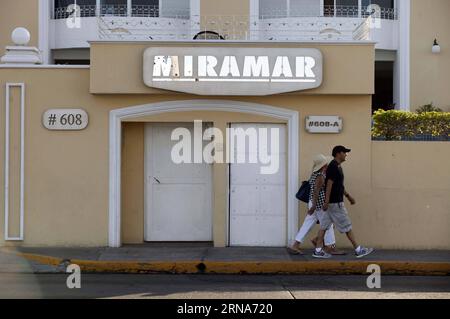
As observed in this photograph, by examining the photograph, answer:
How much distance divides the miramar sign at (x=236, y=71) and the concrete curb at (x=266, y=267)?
2940 millimetres

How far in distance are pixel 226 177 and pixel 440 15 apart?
901 cm

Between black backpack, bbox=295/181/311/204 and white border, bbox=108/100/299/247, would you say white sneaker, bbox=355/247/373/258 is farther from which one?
white border, bbox=108/100/299/247

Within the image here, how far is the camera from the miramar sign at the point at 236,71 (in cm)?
1073

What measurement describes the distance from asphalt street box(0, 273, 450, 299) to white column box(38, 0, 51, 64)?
9.00 metres

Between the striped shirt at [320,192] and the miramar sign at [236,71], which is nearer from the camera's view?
the striped shirt at [320,192]

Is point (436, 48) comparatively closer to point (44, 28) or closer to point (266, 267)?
point (266, 267)

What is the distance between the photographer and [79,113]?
11062 mm

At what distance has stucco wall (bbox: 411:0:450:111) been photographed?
16.7 meters

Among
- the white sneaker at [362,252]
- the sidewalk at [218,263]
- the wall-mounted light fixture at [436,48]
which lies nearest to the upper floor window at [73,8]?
the sidewalk at [218,263]

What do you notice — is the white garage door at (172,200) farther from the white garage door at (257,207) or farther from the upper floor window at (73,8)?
the upper floor window at (73,8)

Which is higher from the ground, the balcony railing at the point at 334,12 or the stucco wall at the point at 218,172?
the balcony railing at the point at 334,12

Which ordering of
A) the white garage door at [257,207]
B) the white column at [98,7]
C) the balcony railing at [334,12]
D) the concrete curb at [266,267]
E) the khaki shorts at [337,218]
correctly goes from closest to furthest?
the concrete curb at [266,267] → the khaki shorts at [337,218] → the white garage door at [257,207] → the balcony railing at [334,12] → the white column at [98,7]

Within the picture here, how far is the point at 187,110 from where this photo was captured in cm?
1109

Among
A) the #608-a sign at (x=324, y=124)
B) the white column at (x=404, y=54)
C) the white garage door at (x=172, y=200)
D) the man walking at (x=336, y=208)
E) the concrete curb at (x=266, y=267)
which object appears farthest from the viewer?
the white column at (x=404, y=54)
